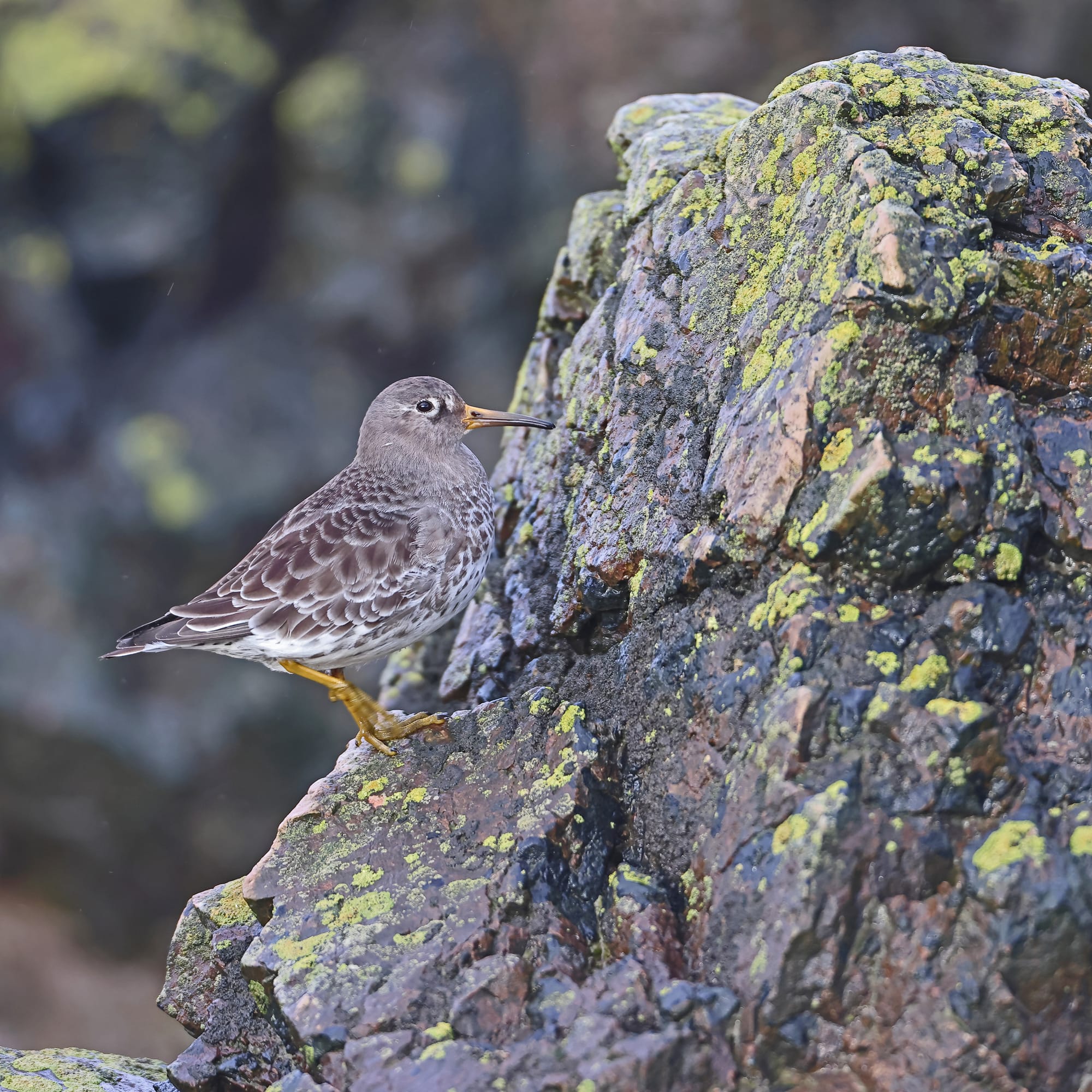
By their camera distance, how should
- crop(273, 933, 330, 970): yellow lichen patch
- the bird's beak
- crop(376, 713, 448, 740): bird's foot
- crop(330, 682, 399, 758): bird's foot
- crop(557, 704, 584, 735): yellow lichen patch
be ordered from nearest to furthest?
crop(273, 933, 330, 970): yellow lichen patch, crop(557, 704, 584, 735): yellow lichen patch, crop(376, 713, 448, 740): bird's foot, crop(330, 682, 399, 758): bird's foot, the bird's beak

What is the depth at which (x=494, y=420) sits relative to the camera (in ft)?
22.2

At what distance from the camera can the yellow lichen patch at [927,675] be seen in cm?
378

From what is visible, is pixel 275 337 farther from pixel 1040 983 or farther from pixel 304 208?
pixel 1040 983

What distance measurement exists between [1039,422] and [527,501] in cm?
347

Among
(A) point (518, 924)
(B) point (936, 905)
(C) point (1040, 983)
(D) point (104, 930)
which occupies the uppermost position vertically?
(D) point (104, 930)

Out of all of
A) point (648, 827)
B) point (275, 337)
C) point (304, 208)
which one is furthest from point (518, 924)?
point (304, 208)

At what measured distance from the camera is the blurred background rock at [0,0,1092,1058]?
14.7m

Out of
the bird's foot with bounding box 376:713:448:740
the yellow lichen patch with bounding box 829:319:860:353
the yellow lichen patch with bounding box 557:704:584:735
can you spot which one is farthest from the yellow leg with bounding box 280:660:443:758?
the yellow lichen patch with bounding box 829:319:860:353

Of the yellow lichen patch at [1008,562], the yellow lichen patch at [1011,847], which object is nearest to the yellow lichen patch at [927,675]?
the yellow lichen patch at [1008,562]

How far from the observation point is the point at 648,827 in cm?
433

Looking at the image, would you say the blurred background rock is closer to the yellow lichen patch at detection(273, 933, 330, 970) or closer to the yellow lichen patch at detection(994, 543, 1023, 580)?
the yellow lichen patch at detection(273, 933, 330, 970)

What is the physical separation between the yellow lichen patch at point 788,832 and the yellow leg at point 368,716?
7.09 feet

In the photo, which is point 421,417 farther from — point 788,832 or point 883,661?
point 788,832

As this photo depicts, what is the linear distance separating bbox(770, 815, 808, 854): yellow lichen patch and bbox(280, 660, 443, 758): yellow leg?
216 cm
